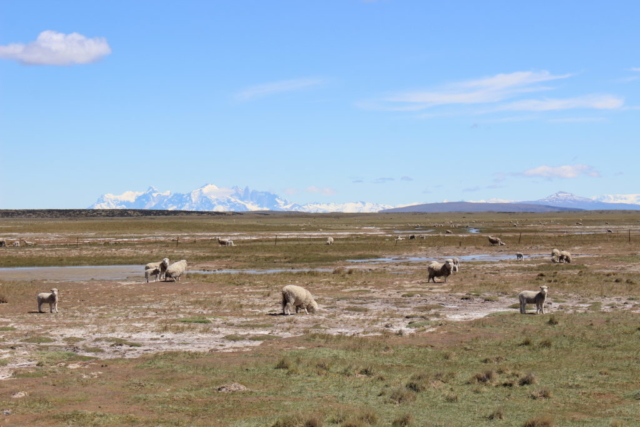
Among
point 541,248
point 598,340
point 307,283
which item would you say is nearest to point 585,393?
point 598,340

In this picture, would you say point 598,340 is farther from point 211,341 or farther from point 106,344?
point 106,344

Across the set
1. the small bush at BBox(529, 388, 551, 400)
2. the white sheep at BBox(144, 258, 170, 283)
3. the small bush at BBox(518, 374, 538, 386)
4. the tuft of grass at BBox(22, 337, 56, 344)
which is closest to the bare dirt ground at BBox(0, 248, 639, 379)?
the tuft of grass at BBox(22, 337, 56, 344)

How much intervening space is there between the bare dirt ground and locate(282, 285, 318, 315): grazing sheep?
0.54 m

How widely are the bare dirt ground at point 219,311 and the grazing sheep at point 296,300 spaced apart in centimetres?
54

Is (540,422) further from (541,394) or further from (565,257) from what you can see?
(565,257)

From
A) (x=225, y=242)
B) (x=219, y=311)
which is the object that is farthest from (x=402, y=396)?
(x=225, y=242)

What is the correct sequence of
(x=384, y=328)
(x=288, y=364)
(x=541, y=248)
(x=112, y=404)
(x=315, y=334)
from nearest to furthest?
(x=112, y=404), (x=288, y=364), (x=315, y=334), (x=384, y=328), (x=541, y=248)

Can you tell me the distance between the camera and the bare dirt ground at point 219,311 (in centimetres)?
2078

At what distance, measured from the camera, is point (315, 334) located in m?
21.8

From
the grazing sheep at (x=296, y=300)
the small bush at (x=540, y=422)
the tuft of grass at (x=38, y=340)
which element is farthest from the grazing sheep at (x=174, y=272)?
the small bush at (x=540, y=422)

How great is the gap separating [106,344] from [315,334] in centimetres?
659

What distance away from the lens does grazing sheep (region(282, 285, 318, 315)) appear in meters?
26.6

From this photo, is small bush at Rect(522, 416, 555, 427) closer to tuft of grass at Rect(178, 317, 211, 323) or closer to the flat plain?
the flat plain

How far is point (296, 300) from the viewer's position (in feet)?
87.7
